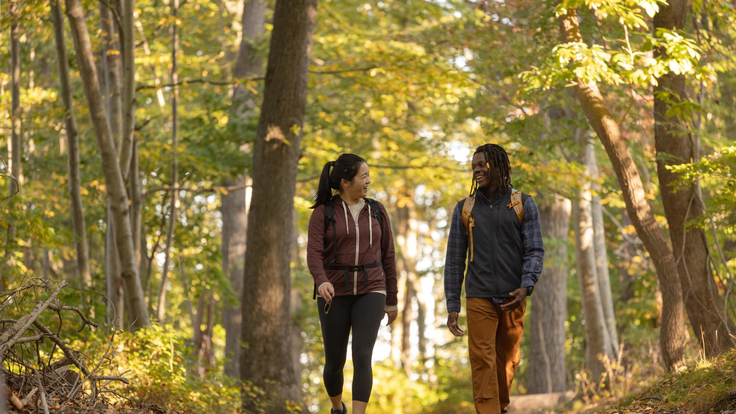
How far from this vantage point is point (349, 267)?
218 inches

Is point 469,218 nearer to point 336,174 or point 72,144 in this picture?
point 336,174

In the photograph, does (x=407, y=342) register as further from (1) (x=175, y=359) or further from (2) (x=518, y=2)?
(1) (x=175, y=359)

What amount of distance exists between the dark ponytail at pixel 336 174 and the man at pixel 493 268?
2.68ft

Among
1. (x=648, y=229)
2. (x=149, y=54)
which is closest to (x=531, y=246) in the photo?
(x=648, y=229)

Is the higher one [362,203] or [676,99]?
[676,99]

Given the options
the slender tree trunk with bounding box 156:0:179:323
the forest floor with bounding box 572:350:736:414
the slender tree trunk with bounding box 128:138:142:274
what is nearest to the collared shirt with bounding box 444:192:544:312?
the forest floor with bounding box 572:350:736:414

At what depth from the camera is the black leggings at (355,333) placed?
549cm

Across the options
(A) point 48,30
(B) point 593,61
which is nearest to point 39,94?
(A) point 48,30

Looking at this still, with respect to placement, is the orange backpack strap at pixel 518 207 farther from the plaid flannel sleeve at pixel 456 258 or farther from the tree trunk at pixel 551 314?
the tree trunk at pixel 551 314

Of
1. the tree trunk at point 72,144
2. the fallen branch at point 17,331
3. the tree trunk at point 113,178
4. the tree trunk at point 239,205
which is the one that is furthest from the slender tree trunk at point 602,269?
the fallen branch at point 17,331

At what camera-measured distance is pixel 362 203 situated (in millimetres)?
5785

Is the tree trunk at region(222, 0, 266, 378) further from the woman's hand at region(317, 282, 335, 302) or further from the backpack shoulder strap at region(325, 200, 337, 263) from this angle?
the woman's hand at region(317, 282, 335, 302)

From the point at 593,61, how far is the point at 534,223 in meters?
2.97

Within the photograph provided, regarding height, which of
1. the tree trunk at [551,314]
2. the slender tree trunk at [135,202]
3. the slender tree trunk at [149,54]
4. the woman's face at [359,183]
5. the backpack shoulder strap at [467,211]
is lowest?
the tree trunk at [551,314]
